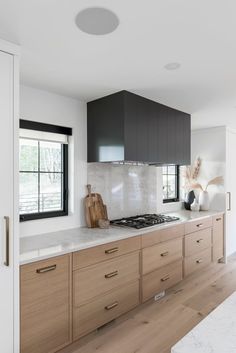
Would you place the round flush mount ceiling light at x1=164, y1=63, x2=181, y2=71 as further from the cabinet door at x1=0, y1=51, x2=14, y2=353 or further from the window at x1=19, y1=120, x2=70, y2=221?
the window at x1=19, y1=120, x2=70, y2=221

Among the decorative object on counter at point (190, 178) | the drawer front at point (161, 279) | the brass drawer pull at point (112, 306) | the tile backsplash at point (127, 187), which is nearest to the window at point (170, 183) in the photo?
the decorative object on counter at point (190, 178)

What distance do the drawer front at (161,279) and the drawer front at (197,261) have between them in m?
0.16

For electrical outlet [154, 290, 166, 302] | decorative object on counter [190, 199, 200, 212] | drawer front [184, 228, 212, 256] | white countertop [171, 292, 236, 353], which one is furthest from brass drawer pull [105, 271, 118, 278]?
decorative object on counter [190, 199, 200, 212]

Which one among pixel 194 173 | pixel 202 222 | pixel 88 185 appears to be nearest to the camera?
pixel 88 185

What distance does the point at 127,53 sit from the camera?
182 cm

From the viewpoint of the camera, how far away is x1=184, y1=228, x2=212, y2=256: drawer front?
3387mm

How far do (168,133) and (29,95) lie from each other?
1704 millimetres

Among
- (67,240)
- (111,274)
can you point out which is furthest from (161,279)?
(67,240)

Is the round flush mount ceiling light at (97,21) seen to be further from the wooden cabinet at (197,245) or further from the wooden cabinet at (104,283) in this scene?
the wooden cabinet at (197,245)

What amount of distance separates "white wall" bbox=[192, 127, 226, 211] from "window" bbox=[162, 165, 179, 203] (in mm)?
422

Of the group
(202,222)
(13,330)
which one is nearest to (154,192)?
(202,222)

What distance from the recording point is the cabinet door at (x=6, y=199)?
164 centimetres

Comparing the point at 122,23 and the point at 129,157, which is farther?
the point at 129,157

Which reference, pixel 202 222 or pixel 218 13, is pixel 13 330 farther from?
pixel 202 222
